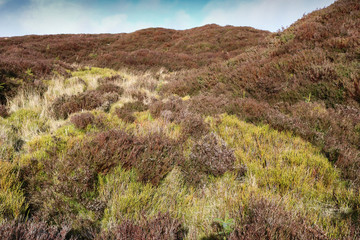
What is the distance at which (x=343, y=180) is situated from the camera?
2.23 m

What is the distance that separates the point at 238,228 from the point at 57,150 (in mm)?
2601

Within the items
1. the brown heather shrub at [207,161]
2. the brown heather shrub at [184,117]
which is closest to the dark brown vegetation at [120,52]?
the brown heather shrub at [184,117]

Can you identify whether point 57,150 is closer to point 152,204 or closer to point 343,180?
point 152,204

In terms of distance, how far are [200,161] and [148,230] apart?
130 cm

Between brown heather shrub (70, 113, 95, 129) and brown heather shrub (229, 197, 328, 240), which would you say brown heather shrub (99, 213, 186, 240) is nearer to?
brown heather shrub (229, 197, 328, 240)

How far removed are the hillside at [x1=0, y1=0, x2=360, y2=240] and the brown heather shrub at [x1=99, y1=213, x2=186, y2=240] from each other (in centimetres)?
1

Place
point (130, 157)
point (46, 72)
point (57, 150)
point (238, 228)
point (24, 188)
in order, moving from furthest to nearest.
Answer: point (46, 72) → point (57, 150) → point (130, 157) → point (24, 188) → point (238, 228)

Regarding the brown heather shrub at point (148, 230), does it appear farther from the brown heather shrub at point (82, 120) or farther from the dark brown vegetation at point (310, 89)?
the brown heather shrub at point (82, 120)

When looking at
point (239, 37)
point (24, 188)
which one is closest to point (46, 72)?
point (24, 188)

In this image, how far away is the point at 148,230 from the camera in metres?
1.53

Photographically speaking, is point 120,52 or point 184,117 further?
point 120,52

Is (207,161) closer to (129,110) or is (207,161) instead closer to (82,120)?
(82,120)

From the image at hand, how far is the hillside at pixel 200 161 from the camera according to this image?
1.62 m

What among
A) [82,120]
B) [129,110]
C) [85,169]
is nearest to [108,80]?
[129,110]
